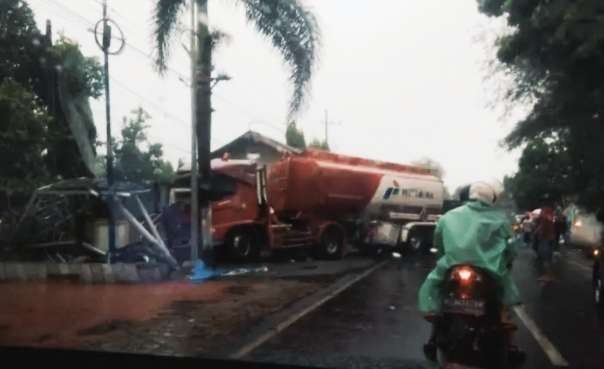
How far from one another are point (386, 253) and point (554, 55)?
22.9 ft

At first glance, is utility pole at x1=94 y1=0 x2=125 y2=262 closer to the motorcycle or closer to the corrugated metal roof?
the corrugated metal roof

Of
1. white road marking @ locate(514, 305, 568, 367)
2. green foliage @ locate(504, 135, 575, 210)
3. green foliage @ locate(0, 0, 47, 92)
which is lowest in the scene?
white road marking @ locate(514, 305, 568, 367)

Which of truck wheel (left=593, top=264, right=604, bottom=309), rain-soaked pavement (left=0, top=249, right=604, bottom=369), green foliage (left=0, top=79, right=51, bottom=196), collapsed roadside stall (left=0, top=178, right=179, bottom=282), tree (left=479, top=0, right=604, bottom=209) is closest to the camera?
rain-soaked pavement (left=0, top=249, right=604, bottom=369)

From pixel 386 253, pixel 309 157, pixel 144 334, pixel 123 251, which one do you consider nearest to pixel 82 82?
pixel 123 251

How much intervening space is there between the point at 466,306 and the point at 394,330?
11.3ft

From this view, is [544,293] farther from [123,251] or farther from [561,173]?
[123,251]

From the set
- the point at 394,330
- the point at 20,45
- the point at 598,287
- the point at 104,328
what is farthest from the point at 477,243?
the point at 20,45

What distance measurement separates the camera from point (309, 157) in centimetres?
1722

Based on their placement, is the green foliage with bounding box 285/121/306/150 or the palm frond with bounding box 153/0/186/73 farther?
the green foliage with bounding box 285/121/306/150

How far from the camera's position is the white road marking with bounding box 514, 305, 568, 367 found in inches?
244

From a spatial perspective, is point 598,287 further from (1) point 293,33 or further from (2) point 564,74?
(1) point 293,33

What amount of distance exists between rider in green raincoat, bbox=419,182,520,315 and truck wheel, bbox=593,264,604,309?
5.38 meters

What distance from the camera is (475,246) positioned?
4.61m

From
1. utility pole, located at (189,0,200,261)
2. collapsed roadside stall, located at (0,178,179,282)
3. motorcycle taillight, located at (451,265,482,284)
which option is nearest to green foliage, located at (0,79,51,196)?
collapsed roadside stall, located at (0,178,179,282)
